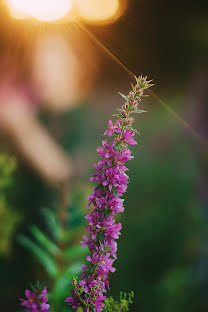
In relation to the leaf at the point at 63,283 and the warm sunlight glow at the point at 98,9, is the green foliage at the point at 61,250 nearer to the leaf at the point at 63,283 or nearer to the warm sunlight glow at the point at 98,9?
the leaf at the point at 63,283

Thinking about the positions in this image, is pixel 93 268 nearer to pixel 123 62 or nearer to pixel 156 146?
pixel 123 62

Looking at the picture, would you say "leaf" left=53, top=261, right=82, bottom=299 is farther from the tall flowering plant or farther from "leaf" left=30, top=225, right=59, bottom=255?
the tall flowering plant

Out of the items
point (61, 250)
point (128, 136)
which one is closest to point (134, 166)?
point (61, 250)

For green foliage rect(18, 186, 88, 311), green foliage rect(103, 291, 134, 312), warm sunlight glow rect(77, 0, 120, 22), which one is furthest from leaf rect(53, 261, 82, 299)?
warm sunlight glow rect(77, 0, 120, 22)

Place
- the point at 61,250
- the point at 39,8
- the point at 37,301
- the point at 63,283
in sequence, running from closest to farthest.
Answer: the point at 37,301 → the point at 63,283 → the point at 61,250 → the point at 39,8

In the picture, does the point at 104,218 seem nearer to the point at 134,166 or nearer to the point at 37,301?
the point at 37,301

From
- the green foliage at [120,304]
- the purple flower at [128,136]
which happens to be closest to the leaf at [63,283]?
the green foliage at [120,304]

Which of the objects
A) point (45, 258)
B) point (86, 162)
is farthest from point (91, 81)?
point (45, 258)
